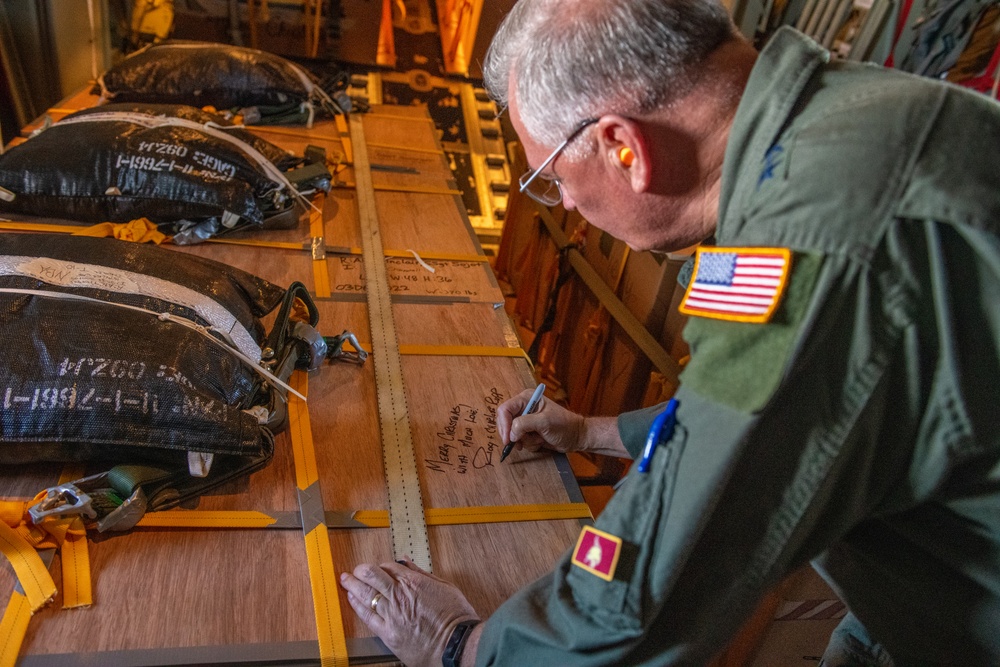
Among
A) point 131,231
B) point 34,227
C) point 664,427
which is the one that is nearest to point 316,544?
point 664,427

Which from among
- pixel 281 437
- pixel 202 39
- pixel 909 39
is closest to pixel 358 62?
pixel 202 39

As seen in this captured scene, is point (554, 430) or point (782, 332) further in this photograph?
point (554, 430)

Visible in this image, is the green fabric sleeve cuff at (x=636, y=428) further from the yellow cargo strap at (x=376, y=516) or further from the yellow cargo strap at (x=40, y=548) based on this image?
the yellow cargo strap at (x=40, y=548)

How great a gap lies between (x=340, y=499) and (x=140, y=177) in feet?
5.44

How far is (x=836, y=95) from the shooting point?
894 mm

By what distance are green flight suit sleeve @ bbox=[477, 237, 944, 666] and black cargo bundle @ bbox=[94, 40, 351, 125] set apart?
11.4ft

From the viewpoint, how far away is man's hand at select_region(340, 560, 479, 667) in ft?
4.29

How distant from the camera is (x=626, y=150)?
3.55 feet

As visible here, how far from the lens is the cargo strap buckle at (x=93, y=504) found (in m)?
1.37

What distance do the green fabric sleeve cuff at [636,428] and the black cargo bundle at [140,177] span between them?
173 cm

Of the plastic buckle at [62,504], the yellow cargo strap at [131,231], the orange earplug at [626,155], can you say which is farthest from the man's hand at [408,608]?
the yellow cargo strap at [131,231]

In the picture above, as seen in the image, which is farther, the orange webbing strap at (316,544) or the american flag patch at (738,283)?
the orange webbing strap at (316,544)

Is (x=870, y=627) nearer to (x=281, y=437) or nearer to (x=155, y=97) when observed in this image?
(x=281, y=437)

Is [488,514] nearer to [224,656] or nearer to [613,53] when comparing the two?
[224,656]
